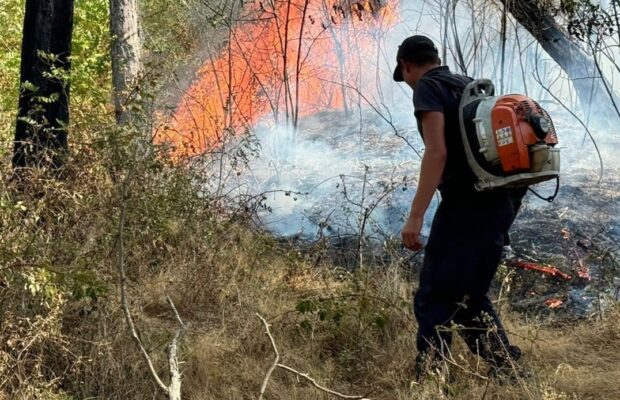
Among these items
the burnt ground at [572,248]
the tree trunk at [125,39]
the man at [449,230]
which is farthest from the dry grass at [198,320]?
the tree trunk at [125,39]

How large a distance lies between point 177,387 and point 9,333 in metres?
1.08

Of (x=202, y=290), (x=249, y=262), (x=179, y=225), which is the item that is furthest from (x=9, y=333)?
(x=249, y=262)

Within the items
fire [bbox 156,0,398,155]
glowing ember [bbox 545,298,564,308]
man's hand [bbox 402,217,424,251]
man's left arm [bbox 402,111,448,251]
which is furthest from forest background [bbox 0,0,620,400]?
fire [bbox 156,0,398,155]

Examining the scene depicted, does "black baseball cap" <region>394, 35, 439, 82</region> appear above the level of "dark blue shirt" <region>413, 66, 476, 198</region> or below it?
above

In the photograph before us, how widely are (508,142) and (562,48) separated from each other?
4741 millimetres

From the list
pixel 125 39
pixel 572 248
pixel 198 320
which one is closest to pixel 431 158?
pixel 198 320

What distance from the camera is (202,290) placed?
15.7ft

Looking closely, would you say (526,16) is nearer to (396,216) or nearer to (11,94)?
(396,216)

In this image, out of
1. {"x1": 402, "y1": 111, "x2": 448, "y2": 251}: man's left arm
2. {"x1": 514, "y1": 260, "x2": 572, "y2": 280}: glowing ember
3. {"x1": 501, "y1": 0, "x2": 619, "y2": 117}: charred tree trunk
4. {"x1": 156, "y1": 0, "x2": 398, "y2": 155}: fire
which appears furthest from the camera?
{"x1": 156, "y1": 0, "x2": 398, "y2": 155}: fire

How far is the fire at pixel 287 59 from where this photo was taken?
10.0 metres

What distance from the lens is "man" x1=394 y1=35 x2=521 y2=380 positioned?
10.4ft

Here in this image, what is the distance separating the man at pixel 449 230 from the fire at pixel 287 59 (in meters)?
6.57

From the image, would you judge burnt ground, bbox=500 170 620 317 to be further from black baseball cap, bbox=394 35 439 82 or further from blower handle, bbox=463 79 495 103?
black baseball cap, bbox=394 35 439 82

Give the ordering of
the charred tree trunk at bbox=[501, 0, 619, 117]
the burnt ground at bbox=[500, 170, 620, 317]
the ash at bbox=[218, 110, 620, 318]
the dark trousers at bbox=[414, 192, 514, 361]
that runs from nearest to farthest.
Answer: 1. the dark trousers at bbox=[414, 192, 514, 361]
2. the burnt ground at bbox=[500, 170, 620, 317]
3. the ash at bbox=[218, 110, 620, 318]
4. the charred tree trunk at bbox=[501, 0, 619, 117]
